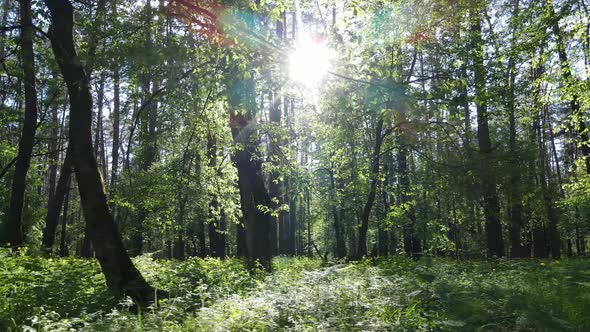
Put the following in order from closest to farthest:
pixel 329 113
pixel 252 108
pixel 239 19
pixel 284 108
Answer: pixel 239 19
pixel 252 108
pixel 329 113
pixel 284 108

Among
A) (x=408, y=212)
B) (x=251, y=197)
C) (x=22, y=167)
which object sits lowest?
A: (x=408, y=212)

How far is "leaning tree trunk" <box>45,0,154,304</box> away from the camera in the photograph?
267 inches

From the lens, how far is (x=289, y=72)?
6.71m

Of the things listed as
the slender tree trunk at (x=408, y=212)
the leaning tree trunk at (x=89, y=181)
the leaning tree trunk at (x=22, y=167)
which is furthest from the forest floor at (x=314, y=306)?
the slender tree trunk at (x=408, y=212)

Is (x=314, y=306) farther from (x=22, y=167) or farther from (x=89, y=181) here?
(x=22, y=167)

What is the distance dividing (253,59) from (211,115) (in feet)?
13.5

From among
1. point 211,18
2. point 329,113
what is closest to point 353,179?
point 329,113

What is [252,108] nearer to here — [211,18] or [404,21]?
[211,18]

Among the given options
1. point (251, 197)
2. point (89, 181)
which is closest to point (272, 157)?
point (251, 197)

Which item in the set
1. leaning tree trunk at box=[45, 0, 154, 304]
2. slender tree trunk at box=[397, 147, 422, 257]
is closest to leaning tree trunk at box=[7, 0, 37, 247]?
→ leaning tree trunk at box=[45, 0, 154, 304]

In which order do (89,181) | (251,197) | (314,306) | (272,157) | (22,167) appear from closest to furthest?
(314,306) < (89,181) < (272,157) < (251,197) < (22,167)

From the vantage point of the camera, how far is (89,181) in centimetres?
695

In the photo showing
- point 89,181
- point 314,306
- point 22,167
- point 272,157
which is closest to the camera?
point 314,306

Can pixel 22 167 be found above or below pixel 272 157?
above
